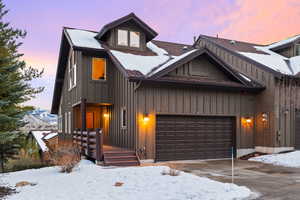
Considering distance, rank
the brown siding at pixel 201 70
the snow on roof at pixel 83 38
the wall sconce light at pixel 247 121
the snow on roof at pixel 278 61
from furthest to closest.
→ the snow on roof at pixel 278 61 → the wall sconce light at pixel 247 121 → the snow on roof at pixel 83 38 → the brown siding at pixel 201 70

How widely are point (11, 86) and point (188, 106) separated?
310 inches

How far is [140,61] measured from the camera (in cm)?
1431

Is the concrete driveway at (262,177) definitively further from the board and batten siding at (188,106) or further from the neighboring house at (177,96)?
the board and batten siding at (188,106)

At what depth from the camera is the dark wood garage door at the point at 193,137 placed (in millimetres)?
13250

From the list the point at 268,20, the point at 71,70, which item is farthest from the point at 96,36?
the point at 268,20

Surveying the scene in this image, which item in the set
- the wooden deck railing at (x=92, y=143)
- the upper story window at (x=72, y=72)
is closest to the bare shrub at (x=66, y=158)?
the wooden deck railing at (x=92, y=143)

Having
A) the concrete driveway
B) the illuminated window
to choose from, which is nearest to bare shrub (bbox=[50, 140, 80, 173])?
the concrete driveway

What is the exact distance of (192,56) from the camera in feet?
44.8

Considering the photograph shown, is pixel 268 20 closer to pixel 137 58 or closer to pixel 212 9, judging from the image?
pixel 212 9

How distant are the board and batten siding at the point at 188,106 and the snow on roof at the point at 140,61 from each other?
127cm

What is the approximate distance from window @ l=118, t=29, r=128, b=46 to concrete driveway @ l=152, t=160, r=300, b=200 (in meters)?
7.54

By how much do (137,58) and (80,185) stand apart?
829 centimetres

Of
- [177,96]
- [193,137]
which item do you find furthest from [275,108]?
[177,96]

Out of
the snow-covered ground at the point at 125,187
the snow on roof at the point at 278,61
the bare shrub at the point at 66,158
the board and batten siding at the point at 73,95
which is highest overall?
the snow on roof at the point at 278,61
